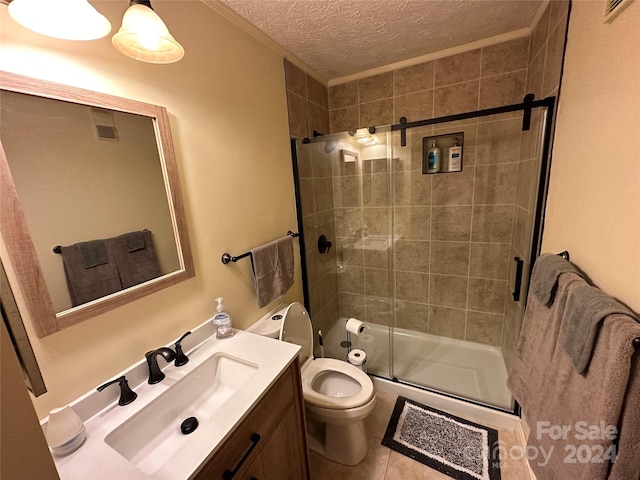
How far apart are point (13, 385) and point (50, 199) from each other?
2.31 feet

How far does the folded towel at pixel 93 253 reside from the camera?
886mm

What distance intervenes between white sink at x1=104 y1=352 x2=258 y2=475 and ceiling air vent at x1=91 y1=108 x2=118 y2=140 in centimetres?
95

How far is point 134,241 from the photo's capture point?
3.36ft

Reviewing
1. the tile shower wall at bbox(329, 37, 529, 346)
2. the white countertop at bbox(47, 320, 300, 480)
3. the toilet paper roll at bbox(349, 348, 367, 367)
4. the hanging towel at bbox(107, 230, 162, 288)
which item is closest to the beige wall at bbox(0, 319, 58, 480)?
the white countertop at bbox(47, 320, 300, 480)

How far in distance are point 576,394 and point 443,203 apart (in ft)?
5.25

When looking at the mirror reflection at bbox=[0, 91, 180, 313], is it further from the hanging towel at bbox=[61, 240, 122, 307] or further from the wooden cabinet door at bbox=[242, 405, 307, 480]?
the wooden cabinet door at bbox=[242, 405, 307, 480]

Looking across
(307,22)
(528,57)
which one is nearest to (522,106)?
(528,57)

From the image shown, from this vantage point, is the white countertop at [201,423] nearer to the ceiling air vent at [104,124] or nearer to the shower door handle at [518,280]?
the ceiling air vent at [104,124]

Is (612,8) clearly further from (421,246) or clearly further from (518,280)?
(421,246)

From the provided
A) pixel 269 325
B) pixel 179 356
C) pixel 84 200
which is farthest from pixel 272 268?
pixel 84 200

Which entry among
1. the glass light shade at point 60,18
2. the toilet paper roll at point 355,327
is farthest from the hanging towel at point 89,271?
the toilet paper roll at point 355,327

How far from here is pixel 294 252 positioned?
1.97 meters

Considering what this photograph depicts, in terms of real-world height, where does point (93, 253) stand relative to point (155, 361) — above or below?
above

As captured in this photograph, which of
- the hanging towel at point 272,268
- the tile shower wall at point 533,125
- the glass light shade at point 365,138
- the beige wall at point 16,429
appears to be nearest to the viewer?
the beige wall at point 16,429
